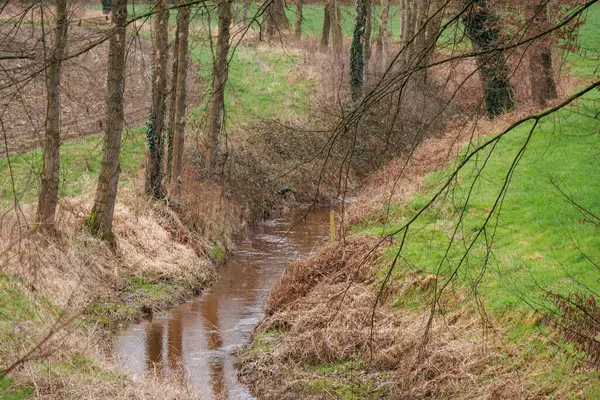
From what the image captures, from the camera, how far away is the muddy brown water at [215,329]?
11.5 m

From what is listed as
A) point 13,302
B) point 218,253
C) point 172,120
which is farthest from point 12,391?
point 172,120

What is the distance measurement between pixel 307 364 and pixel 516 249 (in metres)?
3.93

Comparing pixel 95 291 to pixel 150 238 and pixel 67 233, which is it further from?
pixel 150 238

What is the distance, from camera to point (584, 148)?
1859 cm

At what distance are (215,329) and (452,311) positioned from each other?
4175 millimetres

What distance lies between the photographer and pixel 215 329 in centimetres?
1360

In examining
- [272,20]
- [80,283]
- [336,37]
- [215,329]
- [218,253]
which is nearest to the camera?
[272,20]

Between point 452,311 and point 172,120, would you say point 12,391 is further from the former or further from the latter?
point 172,120

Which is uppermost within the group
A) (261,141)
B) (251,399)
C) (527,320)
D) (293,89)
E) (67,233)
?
(293,89)

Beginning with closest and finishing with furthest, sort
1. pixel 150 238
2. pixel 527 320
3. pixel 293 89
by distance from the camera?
pixel 527 320, pixel 150 238, pixel 293 89

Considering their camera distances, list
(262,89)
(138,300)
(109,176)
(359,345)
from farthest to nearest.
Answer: (262,89) → (109,176) → (138,300) → (359,345)

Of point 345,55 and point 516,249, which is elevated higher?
point 345,55

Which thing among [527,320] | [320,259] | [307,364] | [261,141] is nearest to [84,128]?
[261,141]

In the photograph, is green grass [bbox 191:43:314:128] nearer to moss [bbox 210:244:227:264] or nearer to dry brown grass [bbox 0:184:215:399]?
moss [bbox 210:244:227:264]
